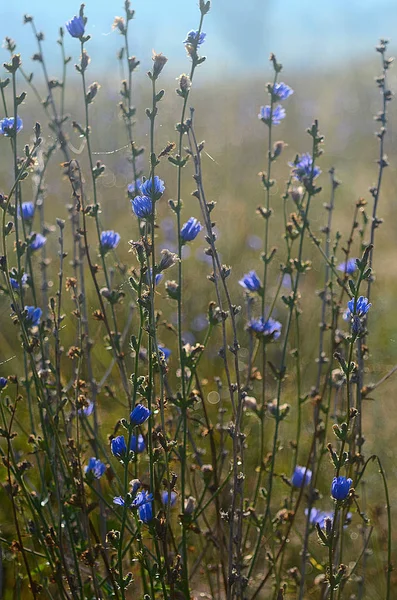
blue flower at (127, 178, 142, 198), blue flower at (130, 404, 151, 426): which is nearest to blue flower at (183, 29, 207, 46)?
blue flower at (127, 178, 142, 198)

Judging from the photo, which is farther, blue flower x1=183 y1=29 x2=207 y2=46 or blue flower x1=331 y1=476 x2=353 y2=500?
blue flower x1=183 y1=29 x2=207 y2=46

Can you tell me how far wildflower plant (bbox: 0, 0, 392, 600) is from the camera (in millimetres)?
1683

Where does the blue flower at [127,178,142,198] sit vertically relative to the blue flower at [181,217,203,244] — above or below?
above

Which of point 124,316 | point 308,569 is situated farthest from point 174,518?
point 124,316

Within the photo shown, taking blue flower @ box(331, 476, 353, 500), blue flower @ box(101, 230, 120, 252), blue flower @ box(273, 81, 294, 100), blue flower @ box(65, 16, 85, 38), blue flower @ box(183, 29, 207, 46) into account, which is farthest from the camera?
blue flower @ box(273, 81, 294, 100)

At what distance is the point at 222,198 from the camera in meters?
6.58

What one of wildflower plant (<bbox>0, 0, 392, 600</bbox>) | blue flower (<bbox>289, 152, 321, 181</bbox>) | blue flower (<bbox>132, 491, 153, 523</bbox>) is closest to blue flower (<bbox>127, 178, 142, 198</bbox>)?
wildflower plant (<bbox>0, 0, 392, 600</bbox>)

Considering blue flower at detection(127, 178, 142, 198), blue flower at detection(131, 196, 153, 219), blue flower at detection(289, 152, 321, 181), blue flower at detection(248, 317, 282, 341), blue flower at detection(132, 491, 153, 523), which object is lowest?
blue flower at detection(132, 491, 153, 523)

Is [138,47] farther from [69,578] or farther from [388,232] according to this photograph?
[69,578]

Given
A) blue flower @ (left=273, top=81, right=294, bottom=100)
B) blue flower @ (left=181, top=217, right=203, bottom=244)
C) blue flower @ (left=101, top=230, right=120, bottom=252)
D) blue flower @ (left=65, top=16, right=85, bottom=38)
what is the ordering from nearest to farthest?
blue flower @ (left=181, top=217, right=203, bottom=244), blue flower @ (left=65, top=16, right=85, bottom=38), blue flower @ (left=101, top=230, right=120, bottom=252), blue flower @ (left=273, top=81, right=294, bottom=100)

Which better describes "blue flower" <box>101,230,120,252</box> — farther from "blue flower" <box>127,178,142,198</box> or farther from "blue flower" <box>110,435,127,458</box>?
"blue flower" <box>110,435,127,458</box>

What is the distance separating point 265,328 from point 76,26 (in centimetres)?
114

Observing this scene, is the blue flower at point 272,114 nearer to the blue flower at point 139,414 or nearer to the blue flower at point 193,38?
the blue flower at point 193,38

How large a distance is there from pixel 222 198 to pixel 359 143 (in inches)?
181
